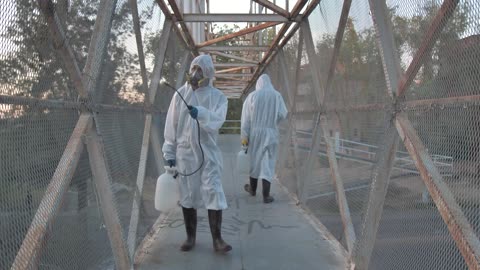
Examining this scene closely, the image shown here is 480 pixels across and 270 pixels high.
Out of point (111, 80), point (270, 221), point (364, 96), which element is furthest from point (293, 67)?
point (111, 80)

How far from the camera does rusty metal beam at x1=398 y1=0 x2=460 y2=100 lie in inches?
86.4

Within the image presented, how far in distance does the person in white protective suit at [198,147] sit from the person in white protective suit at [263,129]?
2.36m

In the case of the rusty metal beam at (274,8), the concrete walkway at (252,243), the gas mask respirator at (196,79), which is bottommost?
the concrete walkway at (252,243)

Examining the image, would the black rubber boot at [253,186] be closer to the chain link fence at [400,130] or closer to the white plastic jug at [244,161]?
the white plastic jug at [244,161]

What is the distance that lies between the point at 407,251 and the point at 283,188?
5.09m

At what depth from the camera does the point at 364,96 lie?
365 cm

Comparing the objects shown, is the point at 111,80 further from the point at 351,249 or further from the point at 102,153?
the point at 351,249

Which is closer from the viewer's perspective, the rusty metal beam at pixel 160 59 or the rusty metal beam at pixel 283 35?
the rusty metal beam at pixel 160 59

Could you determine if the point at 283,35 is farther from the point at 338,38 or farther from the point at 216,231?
the point at 216,231

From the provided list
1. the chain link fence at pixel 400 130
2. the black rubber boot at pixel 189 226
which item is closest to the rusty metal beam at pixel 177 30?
the chain link fence at pixel 400 130

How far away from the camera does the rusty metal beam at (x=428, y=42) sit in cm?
219

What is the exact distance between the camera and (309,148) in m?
6.04

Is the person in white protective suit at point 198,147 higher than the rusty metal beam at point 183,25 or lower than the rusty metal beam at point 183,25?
lower

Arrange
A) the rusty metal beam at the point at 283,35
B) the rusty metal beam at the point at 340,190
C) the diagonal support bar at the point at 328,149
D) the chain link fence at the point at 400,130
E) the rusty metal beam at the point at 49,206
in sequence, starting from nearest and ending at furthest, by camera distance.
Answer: the rusty metal beam at the point at 49,206 → the chain link fence at the point at 400,130 → the rusty metal beam at the point at 340,190 → the diagonal support bar at the point at 328,149 → the rusty metal beam at the point at 283,35
